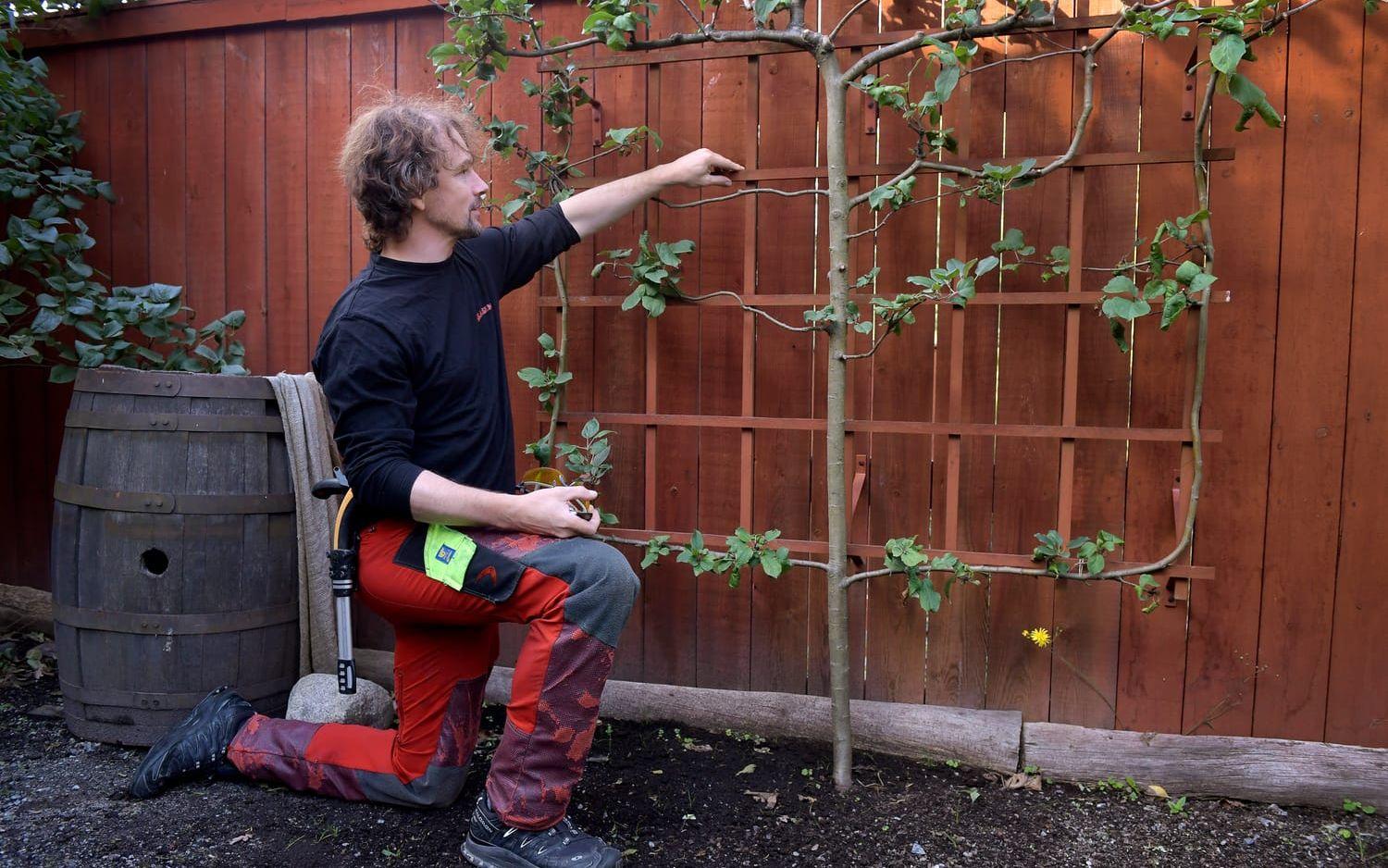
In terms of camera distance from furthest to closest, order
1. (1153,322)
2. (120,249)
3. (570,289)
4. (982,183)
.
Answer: (120,249), (570,289), (1153,322), (982,183)

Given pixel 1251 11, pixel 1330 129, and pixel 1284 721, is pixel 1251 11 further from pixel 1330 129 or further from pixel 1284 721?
pixel 1284 721

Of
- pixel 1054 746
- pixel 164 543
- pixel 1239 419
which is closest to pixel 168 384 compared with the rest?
pixel 164 543

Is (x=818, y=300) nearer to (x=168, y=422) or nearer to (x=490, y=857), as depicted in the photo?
(x=490, y=857)

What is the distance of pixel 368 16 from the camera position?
2.84 metres

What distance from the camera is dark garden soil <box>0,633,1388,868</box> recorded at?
6.31ft

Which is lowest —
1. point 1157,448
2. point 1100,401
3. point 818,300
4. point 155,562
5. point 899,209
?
point 155,562

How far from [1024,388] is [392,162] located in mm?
1562

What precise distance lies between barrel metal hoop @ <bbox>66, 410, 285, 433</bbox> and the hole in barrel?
0.33 metres

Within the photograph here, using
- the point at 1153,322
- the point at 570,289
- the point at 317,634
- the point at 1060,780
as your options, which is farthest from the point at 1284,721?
the point at 317,634

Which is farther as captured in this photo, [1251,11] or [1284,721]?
[1284,721]

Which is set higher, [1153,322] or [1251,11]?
[1251,11]

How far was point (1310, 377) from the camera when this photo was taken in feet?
7.21

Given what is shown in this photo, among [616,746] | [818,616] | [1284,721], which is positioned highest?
[818,616]

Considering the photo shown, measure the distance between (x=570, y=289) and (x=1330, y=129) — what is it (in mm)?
1893
